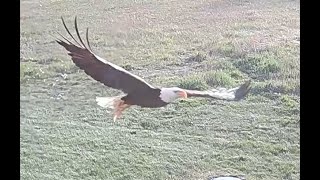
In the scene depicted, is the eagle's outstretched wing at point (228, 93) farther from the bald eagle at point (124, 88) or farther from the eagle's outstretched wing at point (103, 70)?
the eagle's outstretched wing at point (103, 70)

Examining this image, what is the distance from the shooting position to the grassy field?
155 centimetres

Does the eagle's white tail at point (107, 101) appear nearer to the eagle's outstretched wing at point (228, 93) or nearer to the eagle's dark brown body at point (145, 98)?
the eagle's dark brown body at point (145, 98)

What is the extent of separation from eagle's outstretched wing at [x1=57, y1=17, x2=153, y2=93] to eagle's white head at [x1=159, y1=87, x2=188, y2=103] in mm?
Answer: 45

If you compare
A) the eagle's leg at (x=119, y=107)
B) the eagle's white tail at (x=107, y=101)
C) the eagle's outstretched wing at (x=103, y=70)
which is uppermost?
the eagle's outstretched wing at (x=103, y=70)

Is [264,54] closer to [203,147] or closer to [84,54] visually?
[203,147]

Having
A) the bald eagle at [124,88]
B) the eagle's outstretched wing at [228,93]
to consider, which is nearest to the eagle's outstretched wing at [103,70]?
the bald eagle at [124,88]

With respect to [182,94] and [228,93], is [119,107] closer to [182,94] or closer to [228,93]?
[182,94]

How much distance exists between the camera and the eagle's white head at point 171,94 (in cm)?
160

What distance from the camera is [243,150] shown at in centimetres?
154

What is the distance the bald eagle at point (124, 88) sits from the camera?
5.25ft

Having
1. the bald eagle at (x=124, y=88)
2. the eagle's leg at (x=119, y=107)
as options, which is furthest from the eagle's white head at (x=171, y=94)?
the eagle's leg at (x=119, y=107)

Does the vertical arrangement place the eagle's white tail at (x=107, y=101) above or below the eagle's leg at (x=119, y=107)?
above

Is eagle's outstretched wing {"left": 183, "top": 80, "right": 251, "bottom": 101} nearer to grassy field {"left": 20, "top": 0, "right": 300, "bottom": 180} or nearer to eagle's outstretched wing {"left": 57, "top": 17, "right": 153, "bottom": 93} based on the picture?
grassy field {"left": 20, "top": 0, "right": 300, "bottom": 180}
